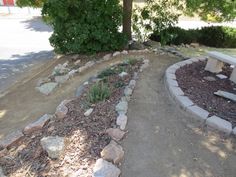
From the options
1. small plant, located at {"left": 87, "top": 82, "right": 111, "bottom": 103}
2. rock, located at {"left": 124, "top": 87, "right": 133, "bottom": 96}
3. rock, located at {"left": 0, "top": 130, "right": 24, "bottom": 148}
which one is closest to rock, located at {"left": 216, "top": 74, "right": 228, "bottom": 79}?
rock, located at {"left": 124, "top": 87, "right": 133, "bottom": 96}

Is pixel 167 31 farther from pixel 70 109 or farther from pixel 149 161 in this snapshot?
pixel 149 161

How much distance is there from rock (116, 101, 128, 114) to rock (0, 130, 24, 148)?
133 cm

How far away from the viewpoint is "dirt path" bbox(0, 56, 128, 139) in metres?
4.34

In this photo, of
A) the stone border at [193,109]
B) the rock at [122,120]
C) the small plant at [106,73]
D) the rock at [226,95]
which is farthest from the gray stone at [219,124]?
the small plant at [106,73]

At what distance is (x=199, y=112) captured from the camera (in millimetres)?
3652

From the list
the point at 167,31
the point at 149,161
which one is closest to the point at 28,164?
the point at 149,161

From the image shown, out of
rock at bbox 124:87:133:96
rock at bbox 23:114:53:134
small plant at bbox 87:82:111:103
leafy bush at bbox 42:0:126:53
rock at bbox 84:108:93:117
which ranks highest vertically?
leafy bush at bbox 42:0:126:53

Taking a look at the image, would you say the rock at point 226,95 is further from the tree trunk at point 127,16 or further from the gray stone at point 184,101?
the tree trunk at point 127,16

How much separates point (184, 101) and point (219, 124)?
0.62 meters

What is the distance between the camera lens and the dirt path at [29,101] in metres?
4.34

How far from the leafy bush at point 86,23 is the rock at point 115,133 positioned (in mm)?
3590

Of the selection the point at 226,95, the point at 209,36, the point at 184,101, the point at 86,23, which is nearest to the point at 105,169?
the point at 184,101

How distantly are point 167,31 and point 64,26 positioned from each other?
2.73 meters

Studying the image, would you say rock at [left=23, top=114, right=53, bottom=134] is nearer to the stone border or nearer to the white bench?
the stone border
